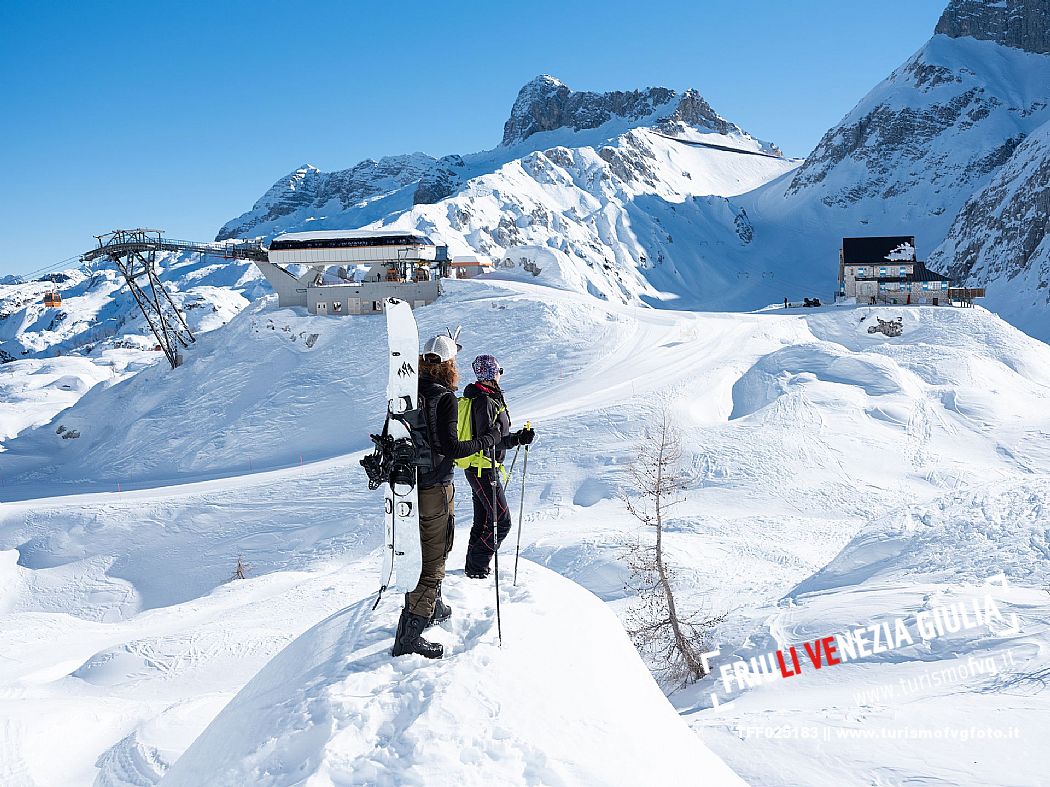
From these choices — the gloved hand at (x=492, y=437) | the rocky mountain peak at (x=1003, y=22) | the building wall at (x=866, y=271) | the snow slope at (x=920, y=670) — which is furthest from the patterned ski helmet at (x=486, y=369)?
the rocky mountain peak at (x=1003, y=22)

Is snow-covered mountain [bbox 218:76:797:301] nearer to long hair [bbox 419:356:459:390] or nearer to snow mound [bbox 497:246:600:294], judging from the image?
snow mound [bbox 497:246:600:294]

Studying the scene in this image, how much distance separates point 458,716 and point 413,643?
95 cm

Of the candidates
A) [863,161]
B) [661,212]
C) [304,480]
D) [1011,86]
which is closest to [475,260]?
[304,480]

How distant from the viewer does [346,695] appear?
5105mm

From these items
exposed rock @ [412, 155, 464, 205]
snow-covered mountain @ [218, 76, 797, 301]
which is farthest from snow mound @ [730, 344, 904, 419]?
exposed rock @ [412, 155, 464, 205]

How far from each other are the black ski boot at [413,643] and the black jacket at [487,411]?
Answer: 1.81 meters

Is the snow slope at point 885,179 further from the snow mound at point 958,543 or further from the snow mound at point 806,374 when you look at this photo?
the snow mound at point 958,543

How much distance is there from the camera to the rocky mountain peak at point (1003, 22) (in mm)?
144250

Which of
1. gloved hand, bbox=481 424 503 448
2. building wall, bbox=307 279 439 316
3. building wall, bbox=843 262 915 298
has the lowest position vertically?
gloved hand, bbox=481 424 503 448

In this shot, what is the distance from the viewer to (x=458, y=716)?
16.1ft

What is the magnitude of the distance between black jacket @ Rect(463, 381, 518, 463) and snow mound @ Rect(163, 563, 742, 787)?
1.65 metres

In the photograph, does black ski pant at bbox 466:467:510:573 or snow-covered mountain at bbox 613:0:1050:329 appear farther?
snow-covered mountain at bbox 613:0:1050:329

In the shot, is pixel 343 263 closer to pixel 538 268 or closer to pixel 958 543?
pixel 538 268

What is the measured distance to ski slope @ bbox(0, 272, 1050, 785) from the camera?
18.5 feet
